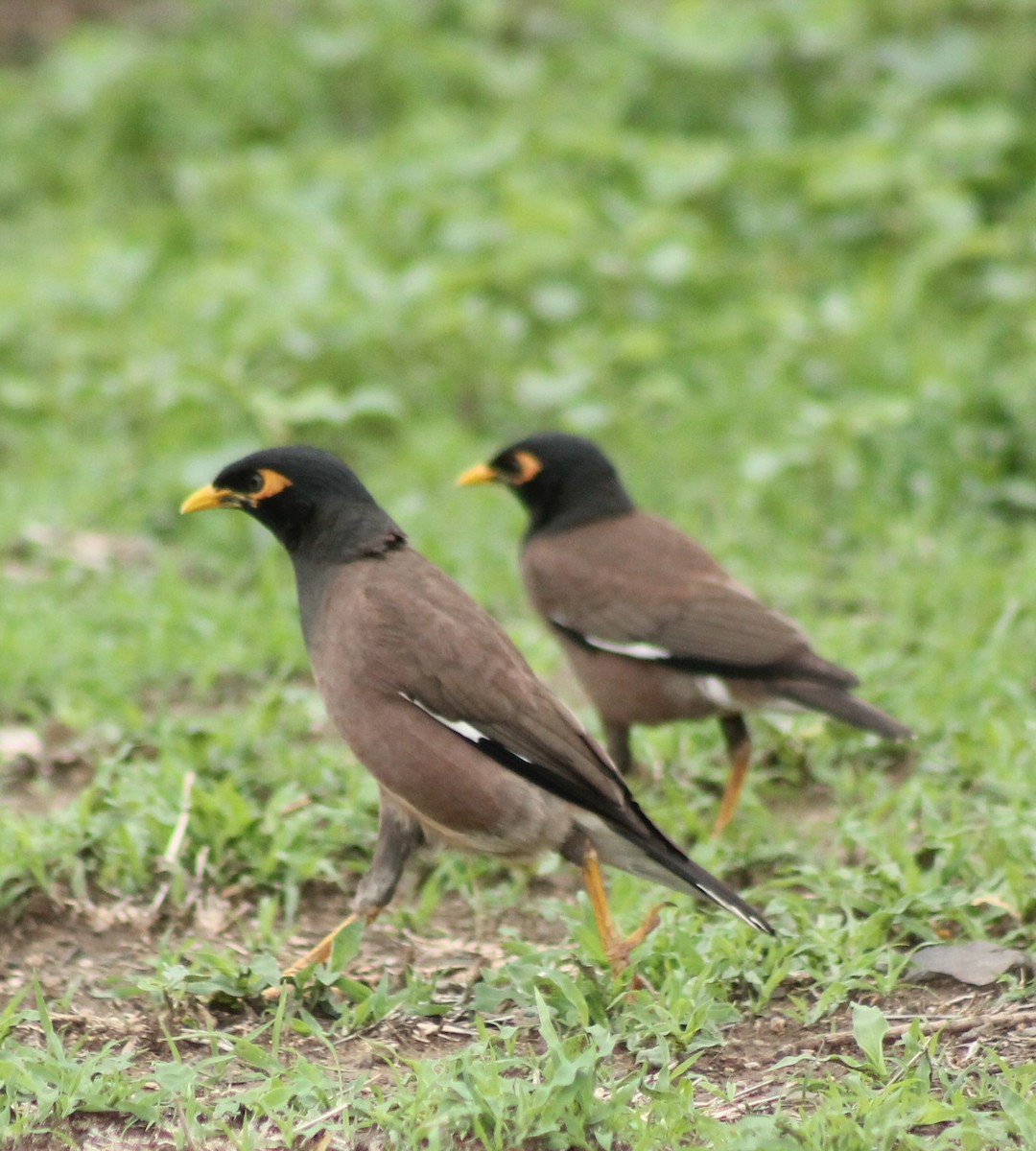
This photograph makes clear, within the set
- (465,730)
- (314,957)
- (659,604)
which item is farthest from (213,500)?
(659,604)

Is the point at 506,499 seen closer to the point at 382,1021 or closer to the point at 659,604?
the point at 659,604

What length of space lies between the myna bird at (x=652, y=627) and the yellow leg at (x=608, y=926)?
0.88m

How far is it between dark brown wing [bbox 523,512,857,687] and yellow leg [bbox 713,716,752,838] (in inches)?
8.1

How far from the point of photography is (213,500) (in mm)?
4891

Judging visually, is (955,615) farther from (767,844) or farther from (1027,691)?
(767,844)

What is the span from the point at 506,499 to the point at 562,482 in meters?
1.50

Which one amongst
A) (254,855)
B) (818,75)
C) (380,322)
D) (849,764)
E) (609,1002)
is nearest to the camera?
(609,1002)

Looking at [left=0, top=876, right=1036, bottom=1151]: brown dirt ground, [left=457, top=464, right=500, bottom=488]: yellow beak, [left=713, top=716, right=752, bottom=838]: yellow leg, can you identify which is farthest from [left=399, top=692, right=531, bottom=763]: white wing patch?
[left=457, top=464, right=500, bottom=488]: yellow beak

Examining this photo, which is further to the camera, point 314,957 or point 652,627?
point 652,627

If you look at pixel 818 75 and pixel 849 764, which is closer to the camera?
pixel 849 764

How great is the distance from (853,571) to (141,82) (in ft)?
21.7

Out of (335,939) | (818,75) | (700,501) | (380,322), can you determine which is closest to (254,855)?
(335,939)

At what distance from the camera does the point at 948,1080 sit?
3551 mm

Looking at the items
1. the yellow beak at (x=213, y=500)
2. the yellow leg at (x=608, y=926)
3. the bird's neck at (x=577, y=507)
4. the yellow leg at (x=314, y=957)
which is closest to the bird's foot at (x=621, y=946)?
the yellow leg at (x=608, y=926)
